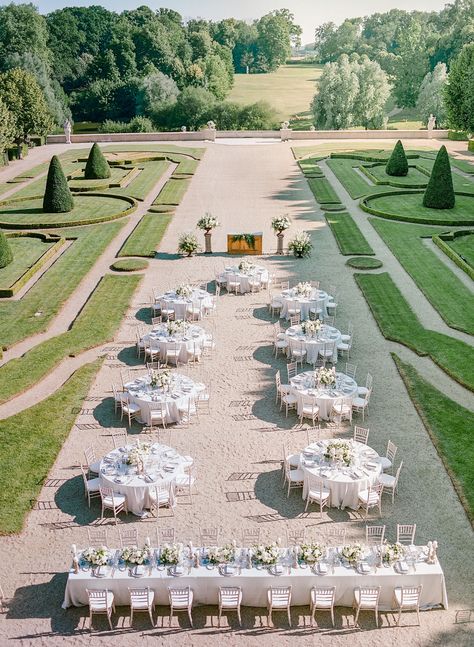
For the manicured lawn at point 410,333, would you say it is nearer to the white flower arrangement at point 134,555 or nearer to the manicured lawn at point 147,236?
the manicured lawn at point 147,236

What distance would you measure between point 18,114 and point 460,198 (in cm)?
4758

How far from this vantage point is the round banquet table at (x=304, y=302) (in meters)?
29.5

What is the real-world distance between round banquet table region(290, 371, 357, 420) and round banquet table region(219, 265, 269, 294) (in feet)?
35.3

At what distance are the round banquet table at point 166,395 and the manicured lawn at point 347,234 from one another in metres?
19.4

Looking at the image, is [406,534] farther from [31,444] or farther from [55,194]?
[55,194]

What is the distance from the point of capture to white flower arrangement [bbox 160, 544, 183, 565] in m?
14.9

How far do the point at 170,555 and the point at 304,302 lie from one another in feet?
54.4

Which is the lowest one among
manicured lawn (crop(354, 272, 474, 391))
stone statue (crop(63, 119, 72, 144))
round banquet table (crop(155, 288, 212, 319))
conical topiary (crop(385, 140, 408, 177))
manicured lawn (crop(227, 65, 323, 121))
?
manicured lawn (crop(354, 272, 474, 391))

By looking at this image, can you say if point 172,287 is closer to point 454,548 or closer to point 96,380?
point 96,380

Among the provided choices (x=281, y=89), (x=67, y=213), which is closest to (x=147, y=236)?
(x=67, y=213)

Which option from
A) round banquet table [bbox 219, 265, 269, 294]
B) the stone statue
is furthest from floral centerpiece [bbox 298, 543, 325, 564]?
the stone statue

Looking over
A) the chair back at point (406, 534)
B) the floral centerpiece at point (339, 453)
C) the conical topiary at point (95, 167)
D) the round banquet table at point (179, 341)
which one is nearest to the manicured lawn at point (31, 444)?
the round banquet table at point (179, 341)

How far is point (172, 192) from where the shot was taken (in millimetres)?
55531

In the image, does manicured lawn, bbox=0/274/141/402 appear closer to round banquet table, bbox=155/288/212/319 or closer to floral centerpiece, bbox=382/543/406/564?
round banquet table, bbox=155/288/212/319
